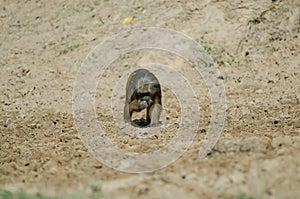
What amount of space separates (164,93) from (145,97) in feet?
3.55

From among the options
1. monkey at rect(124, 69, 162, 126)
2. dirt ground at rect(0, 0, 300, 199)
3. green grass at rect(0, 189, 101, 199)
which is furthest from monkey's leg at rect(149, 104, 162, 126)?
green grass at rect(0, 189, 101, 199)

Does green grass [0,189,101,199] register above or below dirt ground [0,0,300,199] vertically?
below

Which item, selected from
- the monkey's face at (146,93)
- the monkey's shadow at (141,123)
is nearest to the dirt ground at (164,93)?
the monkey's shadow at (141,123)

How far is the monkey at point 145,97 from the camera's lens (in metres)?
7.23

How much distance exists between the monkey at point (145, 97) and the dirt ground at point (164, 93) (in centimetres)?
49

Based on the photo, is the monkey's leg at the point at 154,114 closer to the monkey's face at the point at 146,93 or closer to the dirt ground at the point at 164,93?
the monkey's face at the point at 146,93

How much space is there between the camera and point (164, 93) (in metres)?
8.27

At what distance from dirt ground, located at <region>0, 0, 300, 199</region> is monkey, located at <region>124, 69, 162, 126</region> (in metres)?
0.49

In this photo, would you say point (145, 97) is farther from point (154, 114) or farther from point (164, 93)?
point (164, 93)

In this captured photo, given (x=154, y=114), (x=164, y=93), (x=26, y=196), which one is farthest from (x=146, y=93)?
(x=26, y=196)

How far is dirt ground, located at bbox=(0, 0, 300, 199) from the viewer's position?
14.8 feet

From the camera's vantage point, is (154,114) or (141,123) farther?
(141,123)

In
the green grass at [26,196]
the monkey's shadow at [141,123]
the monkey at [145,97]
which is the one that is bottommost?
the green grass at [26,196]

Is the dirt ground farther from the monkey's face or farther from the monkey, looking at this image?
the monkey's face
